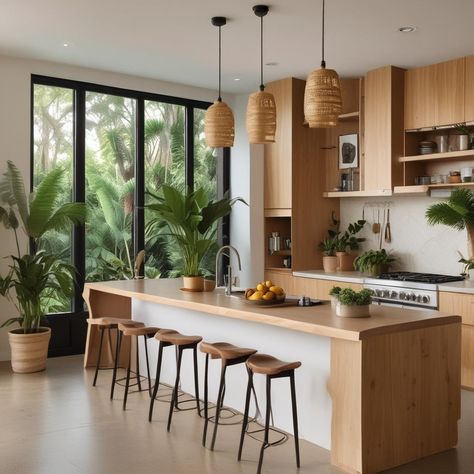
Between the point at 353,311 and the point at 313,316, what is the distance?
25cm

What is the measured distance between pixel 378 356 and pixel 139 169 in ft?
14.0

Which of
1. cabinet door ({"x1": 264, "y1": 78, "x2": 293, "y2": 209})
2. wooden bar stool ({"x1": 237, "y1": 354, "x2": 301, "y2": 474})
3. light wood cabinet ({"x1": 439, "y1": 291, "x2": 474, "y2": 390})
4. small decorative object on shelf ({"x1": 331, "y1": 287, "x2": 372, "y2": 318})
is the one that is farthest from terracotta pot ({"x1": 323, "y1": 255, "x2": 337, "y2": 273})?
wooden bar stool ({"x1": 237, "y1": 354, "x2": 301, "y2": 474})

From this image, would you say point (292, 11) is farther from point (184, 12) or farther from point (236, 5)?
point (184, 12)

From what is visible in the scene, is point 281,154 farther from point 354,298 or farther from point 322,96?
point 354,298

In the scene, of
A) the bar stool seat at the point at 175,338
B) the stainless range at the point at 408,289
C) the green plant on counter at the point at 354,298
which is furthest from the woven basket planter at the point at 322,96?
the stainless range at the point at 408,289

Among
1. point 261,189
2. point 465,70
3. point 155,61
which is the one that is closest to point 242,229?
point 261,189

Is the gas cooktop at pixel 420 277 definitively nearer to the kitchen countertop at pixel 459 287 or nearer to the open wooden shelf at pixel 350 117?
the kitchen countertop at pixel 459 287

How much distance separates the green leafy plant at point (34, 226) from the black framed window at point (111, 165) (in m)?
0.40

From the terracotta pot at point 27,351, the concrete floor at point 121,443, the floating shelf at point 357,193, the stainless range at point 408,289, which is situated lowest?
the concrete floor at point 121,443

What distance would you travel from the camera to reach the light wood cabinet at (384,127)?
6402 millimetres

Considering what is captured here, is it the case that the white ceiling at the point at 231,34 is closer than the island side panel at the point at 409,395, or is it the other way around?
the island side panel at the point at 409,395

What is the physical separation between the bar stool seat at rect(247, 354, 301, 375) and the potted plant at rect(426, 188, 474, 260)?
2.78 metres

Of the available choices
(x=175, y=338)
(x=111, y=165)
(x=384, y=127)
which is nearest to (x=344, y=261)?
(x=384, y=127)

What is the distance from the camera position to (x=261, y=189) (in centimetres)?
750
